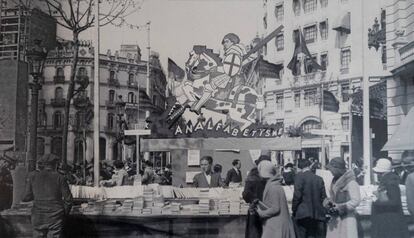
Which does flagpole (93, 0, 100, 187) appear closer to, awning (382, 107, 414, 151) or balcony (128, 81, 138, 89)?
balcony (128, 81, 138, 89)

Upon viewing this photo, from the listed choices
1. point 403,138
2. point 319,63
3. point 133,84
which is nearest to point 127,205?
point 133,84

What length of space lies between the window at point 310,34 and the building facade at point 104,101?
1400mm

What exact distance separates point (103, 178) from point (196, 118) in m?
1.04

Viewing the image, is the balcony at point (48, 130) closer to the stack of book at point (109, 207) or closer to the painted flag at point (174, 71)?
the stack of book at point (109, 207)

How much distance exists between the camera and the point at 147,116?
472cm

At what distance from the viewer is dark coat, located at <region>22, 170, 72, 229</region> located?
4.39 meters

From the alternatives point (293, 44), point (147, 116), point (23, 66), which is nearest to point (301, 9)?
point (293, 44)

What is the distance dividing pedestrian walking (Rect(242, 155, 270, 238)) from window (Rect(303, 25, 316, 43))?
1.18m

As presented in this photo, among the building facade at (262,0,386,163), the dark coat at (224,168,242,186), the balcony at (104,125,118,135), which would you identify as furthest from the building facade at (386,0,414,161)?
the balcony at (104,125,118,135)

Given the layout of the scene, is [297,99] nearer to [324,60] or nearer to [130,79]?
[324,60]

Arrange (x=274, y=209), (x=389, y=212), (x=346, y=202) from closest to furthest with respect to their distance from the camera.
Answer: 1. (x=274, y=209)
2. (x=346, y=202)
3. (x=389, y=212)

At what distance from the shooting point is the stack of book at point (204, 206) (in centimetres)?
480

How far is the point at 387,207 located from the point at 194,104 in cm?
196

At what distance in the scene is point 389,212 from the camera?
4.50 meters
